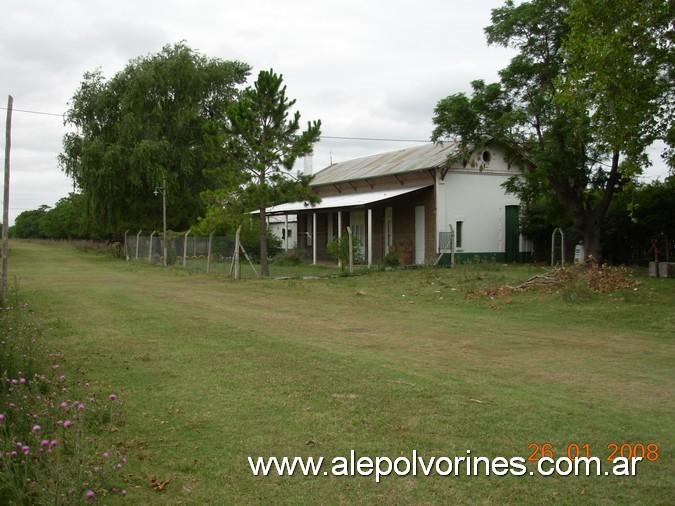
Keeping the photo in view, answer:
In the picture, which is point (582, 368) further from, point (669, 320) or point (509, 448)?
point (669, 320)

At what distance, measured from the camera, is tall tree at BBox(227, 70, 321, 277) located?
73.8 feet

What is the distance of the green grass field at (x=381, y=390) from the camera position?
4410 millimetres

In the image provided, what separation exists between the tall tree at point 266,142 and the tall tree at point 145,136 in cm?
1540

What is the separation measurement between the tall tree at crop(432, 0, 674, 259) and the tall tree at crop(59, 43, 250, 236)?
21.7m

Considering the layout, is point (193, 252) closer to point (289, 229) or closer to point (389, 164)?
point (389, 164)

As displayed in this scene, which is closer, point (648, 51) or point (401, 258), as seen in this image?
point (648, 51)

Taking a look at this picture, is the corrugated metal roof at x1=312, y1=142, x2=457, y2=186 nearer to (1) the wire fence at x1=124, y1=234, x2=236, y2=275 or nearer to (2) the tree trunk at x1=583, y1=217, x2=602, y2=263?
(2) the tree trunk at x1=583, y1=217, x2=602, y2=263

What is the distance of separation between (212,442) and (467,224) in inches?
976

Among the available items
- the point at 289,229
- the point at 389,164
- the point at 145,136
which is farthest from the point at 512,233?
the point at 145,136

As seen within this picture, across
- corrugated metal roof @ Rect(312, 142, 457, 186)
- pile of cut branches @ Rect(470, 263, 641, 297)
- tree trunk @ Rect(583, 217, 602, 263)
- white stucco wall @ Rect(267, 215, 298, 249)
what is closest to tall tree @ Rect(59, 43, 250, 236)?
white stucco wall @ Rect(267, 215, 298, 249)

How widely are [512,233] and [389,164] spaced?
7373 mm

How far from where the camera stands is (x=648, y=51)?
13719mm

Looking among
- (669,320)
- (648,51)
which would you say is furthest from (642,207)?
(669,320)

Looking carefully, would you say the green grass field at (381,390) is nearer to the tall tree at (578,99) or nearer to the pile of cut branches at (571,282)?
the pile of cut branches at (571,282)
